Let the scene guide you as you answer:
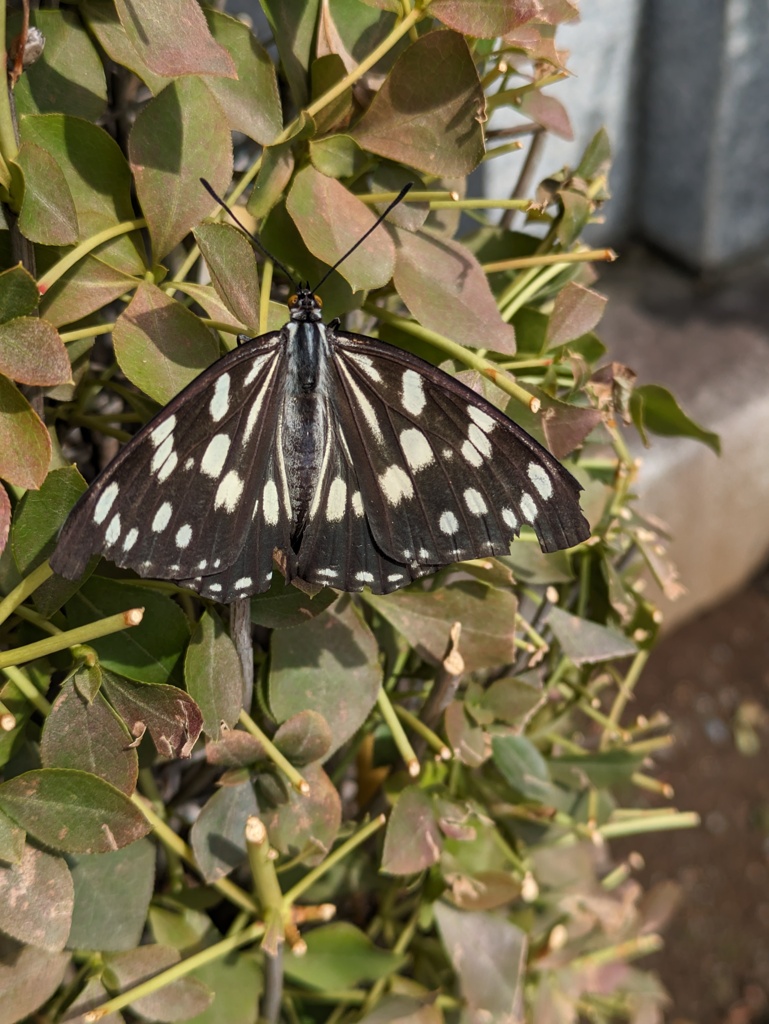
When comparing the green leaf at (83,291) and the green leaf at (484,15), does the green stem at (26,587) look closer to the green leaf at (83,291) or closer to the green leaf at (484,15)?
the green leaf at (83,291)

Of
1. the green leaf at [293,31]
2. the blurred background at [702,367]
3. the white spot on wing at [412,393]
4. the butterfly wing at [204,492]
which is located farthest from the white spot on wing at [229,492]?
the blurred background at [702,367]

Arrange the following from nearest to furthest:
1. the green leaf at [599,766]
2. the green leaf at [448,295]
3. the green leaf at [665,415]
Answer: the green leaf at [448,295], the green leaf at [665,415], the green leaf at [599,766]

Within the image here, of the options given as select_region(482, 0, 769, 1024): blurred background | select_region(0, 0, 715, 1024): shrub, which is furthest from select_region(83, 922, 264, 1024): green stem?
select_region(482, 0, 769, 1024): blurred background

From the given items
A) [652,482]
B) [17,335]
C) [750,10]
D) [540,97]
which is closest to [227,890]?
[17,335]

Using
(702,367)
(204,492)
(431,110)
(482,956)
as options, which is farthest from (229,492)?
(702,367)

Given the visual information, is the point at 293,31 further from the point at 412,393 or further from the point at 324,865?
the point at 324,865

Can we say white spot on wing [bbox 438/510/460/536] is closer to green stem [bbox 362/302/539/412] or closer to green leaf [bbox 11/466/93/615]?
green stem [bbox 362/302/539/412]
